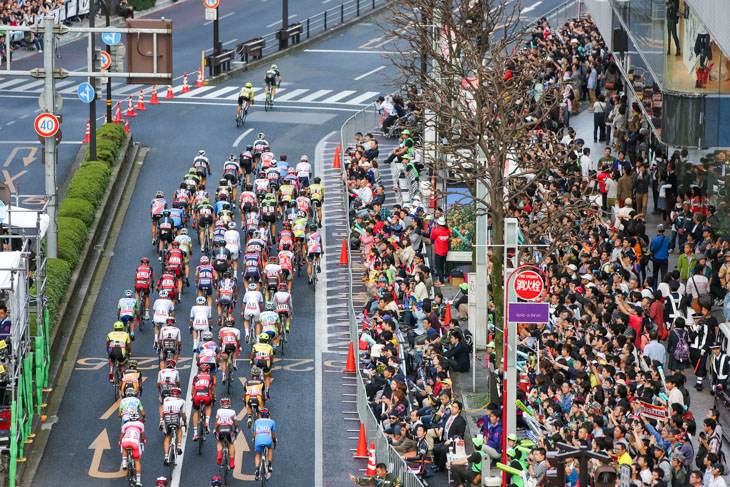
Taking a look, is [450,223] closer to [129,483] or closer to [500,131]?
[500,131]

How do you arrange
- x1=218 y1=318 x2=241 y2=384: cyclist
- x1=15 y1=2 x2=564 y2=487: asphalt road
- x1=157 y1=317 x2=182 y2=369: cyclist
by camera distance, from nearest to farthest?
x1=15 y1=2 x2=564 y2=487: asphalt road < x1=218 y1=318 x2=241 y2=384: cyclist < x1=157 y1=317 x2=182 y2=369: cyclist

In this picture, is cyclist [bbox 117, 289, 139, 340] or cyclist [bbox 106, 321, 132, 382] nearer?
cyclist [bbox 106, 321, 132, 382]

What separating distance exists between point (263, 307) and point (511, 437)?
1307 centimetres

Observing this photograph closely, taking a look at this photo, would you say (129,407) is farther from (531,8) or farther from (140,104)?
(531,8)

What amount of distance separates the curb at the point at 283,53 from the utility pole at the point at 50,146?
25890mm

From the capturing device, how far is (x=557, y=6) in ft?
240

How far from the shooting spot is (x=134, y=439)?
87.4 feet

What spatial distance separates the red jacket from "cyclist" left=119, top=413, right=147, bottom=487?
37.7 feet

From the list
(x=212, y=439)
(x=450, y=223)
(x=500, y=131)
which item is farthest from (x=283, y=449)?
(x=450, y=223)

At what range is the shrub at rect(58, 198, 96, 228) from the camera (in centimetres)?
4028

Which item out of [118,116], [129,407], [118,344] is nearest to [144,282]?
[118,344]

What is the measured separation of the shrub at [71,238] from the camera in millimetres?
37062

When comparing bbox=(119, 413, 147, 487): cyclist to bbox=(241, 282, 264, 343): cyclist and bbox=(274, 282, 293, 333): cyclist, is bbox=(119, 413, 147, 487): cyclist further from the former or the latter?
bbox=(274, 282, 293, 333): cyclist

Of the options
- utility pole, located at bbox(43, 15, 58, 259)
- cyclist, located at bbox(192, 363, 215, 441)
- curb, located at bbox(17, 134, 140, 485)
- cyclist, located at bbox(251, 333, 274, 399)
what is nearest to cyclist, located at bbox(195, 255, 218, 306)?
curb, located at bbox(17, 134, 140, 485)
